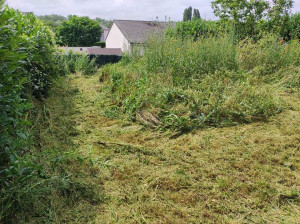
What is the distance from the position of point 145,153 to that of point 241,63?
13.7 ft

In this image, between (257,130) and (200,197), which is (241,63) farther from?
(200,197)

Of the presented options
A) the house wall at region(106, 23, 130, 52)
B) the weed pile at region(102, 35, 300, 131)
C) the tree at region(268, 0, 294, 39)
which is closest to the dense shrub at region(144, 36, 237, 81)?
the weed pile at region(102, 35, 300, 131)

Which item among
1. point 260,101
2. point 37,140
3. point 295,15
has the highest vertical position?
point 295,15

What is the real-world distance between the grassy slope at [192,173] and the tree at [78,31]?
51331 millimetres

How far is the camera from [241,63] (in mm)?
6258

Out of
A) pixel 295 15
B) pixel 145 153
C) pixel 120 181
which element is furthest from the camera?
pixel 295 15

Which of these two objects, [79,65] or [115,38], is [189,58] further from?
[115,38]

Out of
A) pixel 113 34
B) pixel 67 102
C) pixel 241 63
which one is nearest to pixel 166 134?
pixel 67 102

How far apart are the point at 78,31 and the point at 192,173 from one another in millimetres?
53701

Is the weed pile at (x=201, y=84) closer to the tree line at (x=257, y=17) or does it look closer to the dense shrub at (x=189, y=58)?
the dense shrub at (x=189, y=58)

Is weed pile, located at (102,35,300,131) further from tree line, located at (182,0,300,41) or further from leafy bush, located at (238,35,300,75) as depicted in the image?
tree line, located at (182,0,300,41)

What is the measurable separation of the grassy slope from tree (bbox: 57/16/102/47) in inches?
2021

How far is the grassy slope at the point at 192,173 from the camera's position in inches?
85.4

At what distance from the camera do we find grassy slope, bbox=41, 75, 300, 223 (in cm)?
217
